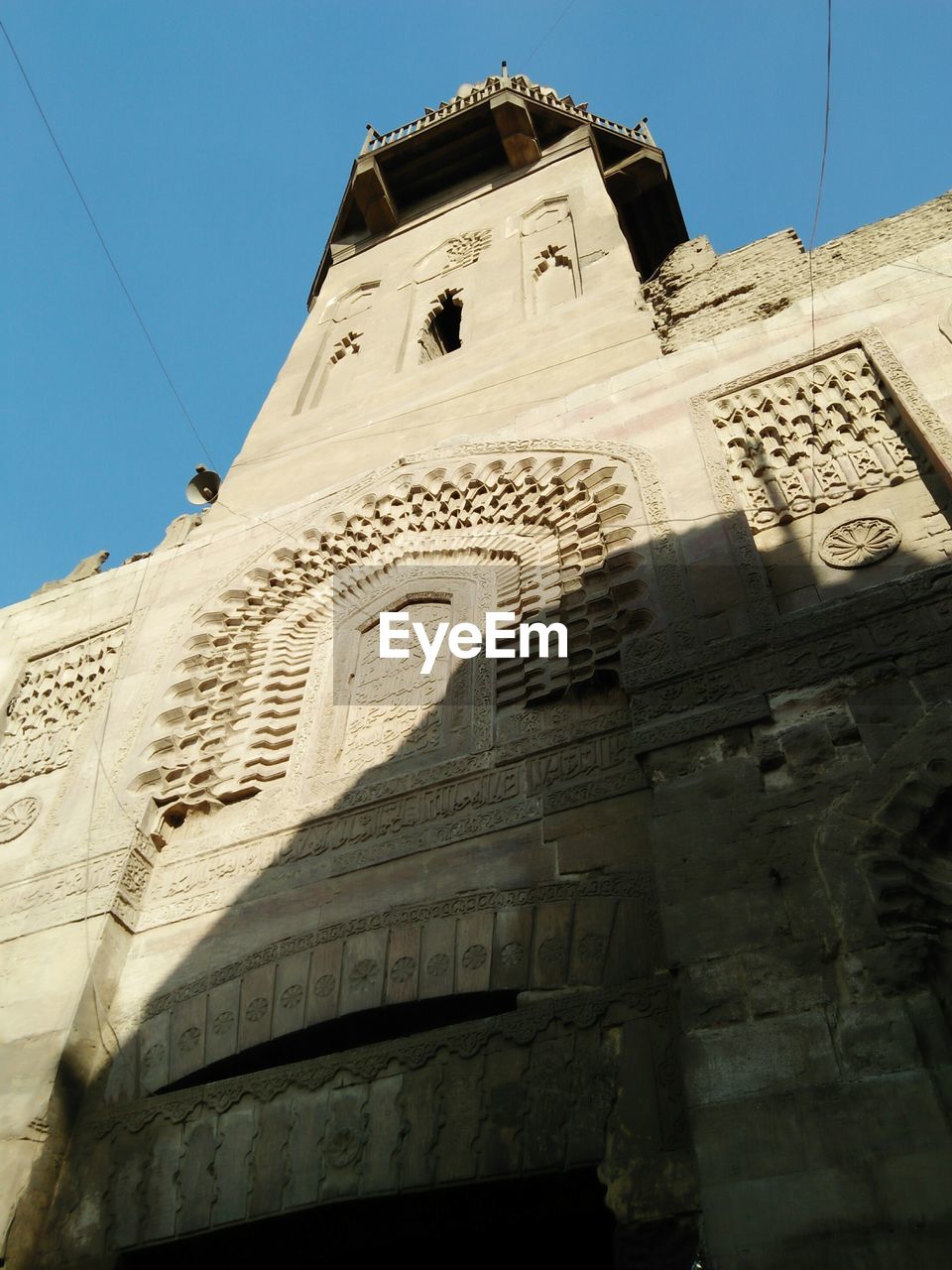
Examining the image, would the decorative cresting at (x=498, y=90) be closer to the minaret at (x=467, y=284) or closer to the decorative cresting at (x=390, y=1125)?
the minaret at (x=467, y=284)

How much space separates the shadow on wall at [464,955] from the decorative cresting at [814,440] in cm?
40

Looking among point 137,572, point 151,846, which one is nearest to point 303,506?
point 137,572

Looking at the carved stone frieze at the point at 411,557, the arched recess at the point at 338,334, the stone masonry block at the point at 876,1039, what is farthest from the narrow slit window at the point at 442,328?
the stone masonry block at the point at 876,1039

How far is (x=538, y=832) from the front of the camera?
4469 mm

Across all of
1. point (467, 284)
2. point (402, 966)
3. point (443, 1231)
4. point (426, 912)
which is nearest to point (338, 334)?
point (467, 284)

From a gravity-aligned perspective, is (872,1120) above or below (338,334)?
below

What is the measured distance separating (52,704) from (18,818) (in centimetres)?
111

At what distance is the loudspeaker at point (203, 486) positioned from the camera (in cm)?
904

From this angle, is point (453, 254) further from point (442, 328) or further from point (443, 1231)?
point (443, 1231)

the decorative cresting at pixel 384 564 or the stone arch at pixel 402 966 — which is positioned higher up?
the decorative cresting at pixel 384 564

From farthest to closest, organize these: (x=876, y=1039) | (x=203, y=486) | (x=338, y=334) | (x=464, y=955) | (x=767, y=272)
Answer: (x=338, y=334) < (x=203, y=486) < (x=767, y=272) < (x=464, y=955) < (x=876, y=1039)

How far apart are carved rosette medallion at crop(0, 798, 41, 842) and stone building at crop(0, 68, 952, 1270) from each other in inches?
1.1

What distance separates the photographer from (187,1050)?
4457mm

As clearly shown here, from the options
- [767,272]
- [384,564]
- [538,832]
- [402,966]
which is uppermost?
[767,272]
